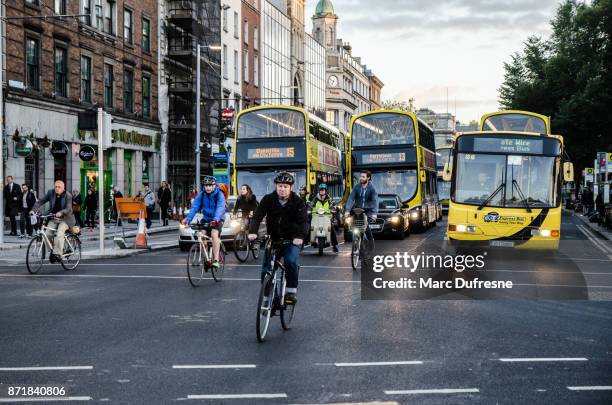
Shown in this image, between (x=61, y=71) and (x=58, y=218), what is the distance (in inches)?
733

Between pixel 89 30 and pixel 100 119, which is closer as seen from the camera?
pixel 100 119

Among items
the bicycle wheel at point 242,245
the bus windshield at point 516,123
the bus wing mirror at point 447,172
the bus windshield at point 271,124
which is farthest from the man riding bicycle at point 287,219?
the bus windshield at point 516,123

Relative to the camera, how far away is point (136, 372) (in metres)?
6.85

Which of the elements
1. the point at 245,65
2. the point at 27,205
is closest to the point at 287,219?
the point at 27,205

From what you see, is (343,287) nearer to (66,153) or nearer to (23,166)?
(23,166)

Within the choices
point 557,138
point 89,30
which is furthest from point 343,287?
point 89,30

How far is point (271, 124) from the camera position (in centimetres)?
2619

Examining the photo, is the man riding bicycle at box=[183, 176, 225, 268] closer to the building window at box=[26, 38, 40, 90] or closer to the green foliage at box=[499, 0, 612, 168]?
the building window at box=[26, 38, 40, 90]

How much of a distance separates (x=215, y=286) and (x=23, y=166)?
17961mm

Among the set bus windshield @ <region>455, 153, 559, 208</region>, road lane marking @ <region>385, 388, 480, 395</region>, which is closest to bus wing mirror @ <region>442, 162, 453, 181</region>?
bus windshield @ <region>455, 153, 559, 208</region>

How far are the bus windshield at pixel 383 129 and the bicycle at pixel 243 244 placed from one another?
9550mm

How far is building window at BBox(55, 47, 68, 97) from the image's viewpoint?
32.3 metres

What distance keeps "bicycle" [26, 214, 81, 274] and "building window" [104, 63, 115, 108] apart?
21.3m

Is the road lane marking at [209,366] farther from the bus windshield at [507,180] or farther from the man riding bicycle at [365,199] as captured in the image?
the bus windshield at [507,180]
